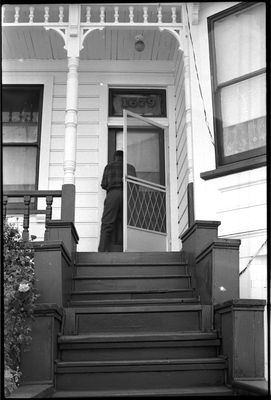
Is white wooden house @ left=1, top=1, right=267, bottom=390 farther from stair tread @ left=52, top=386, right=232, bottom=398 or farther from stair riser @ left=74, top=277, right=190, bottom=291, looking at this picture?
stair tread @ left=52, top=386, right=232, bottom=398

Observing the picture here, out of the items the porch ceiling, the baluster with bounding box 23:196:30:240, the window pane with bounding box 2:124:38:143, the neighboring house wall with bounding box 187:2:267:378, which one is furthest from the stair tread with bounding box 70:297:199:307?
the porch ceiling

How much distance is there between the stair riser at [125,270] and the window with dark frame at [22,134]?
7.42 feet

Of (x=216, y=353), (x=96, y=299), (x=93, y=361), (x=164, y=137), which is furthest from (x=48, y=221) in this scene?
(x=164, y=137)

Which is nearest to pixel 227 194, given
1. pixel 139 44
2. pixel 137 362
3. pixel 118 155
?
pixel 118 155

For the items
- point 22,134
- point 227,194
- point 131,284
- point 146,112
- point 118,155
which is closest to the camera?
point 131,284

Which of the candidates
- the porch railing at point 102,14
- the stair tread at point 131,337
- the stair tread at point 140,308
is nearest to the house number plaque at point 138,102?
the porch railing at point 102,14

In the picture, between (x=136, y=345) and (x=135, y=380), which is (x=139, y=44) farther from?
(x=135, y=380)

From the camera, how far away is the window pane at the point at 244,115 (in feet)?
19.6

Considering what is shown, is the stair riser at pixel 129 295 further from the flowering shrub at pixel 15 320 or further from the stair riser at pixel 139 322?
the flowering shrub at pixel 15 320

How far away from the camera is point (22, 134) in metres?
8.00

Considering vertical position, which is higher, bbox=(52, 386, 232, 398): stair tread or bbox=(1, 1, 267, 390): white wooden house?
bbox=(1, 1, 267, 390): white wooden house

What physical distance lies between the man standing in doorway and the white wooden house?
0.68ft

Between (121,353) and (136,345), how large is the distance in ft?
0.45

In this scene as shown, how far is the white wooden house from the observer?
6.04 m
